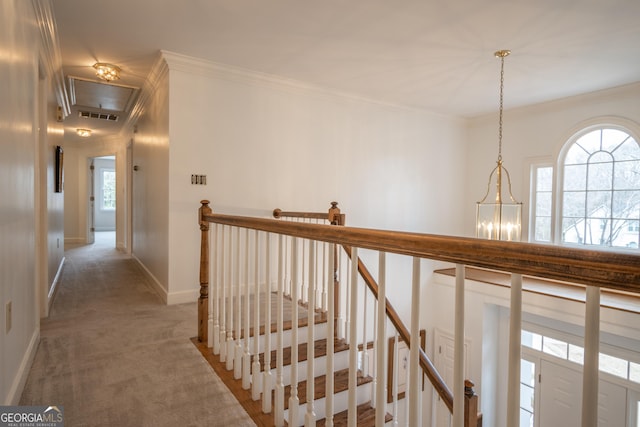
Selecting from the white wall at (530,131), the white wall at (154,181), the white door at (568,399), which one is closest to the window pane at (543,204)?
the white wall at (530,131)

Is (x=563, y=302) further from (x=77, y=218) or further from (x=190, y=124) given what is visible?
(x=77, y=218)

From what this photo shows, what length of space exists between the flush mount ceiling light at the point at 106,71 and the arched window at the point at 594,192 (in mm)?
5976

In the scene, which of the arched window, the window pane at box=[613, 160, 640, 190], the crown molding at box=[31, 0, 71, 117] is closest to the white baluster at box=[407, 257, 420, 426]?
the crown molding at box=[31, 0, 71, 117]

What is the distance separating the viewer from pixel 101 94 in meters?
4.90

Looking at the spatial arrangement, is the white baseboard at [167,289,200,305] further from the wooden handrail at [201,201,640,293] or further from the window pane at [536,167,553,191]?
the window pane at [536,167,553,191]

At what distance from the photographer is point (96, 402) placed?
1.85 meters

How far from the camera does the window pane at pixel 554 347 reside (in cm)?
453

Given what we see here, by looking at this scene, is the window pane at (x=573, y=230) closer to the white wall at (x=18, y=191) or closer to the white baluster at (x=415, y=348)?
the white baluster at (x=415, y=348)

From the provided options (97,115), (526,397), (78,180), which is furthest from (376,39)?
(78,180)

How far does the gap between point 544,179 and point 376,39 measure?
3786 millimetres

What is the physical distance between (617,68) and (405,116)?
258 centimetres

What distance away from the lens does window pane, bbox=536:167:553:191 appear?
530 centimetres

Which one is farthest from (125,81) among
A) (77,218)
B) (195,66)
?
(77,218)

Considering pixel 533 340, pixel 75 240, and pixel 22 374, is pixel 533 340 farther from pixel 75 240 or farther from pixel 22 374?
pixel 75 240
